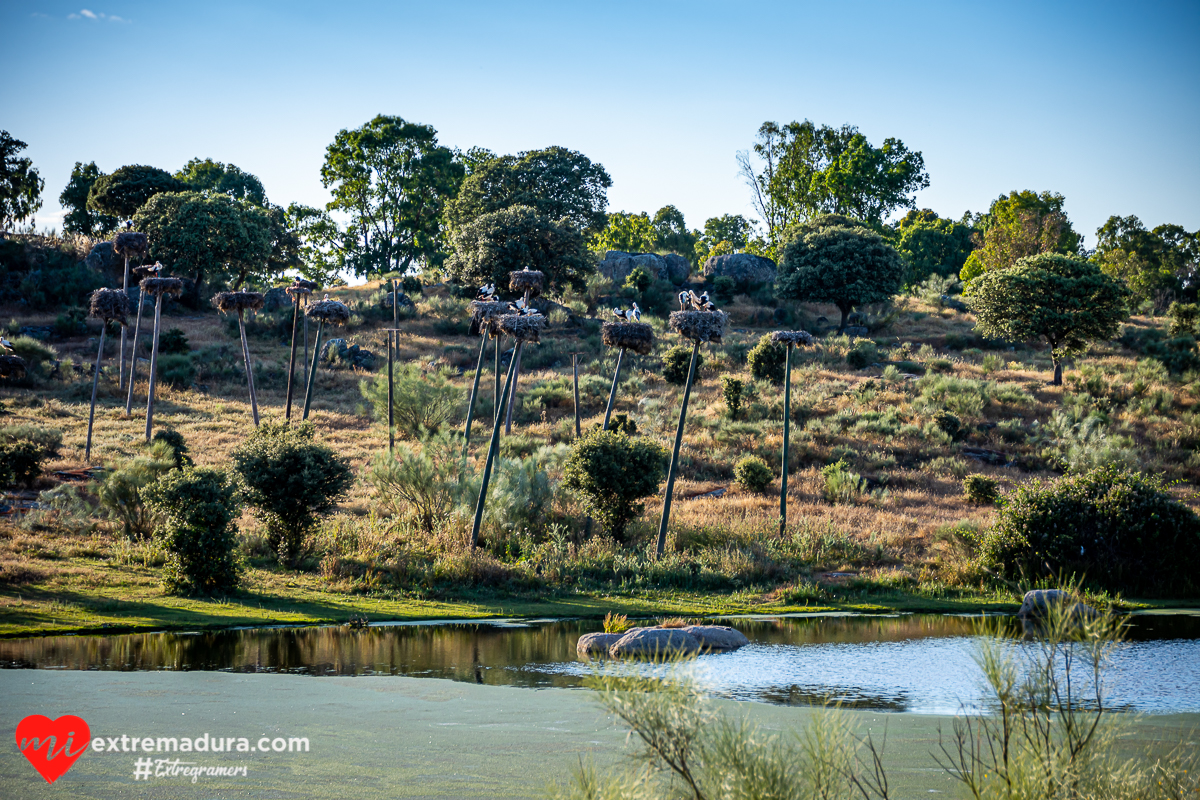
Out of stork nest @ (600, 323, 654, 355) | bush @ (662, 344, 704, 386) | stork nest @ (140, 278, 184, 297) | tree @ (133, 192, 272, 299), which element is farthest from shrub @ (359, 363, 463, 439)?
tree @ (133, 192, 272, 299)

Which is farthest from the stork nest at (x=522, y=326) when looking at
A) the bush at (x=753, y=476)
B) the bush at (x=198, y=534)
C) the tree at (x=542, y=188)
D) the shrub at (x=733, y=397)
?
the tree at (x=542, y=188)

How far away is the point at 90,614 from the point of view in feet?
53.9

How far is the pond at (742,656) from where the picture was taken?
11.6 meters

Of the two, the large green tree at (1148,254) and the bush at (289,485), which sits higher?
the large green tree at (1148,254)

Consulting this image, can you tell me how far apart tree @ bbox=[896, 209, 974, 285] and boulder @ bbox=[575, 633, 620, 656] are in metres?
73.9

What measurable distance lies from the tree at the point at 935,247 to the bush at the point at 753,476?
5854 cm

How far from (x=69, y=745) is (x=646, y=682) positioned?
22.3 ft

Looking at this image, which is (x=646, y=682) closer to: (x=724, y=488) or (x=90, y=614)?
(x=90, y=614)

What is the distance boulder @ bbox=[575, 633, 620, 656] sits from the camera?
14.1m

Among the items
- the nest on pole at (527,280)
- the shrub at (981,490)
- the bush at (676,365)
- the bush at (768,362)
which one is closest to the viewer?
the nest on pole at (527,280)

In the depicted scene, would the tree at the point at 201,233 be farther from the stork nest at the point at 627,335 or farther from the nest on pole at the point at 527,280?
the stork nest at the point at 627,335

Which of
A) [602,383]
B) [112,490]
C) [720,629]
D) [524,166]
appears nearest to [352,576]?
[112,490]

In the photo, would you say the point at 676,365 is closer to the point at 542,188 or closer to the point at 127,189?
the point at 542,188

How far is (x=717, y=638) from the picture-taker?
14578mm
